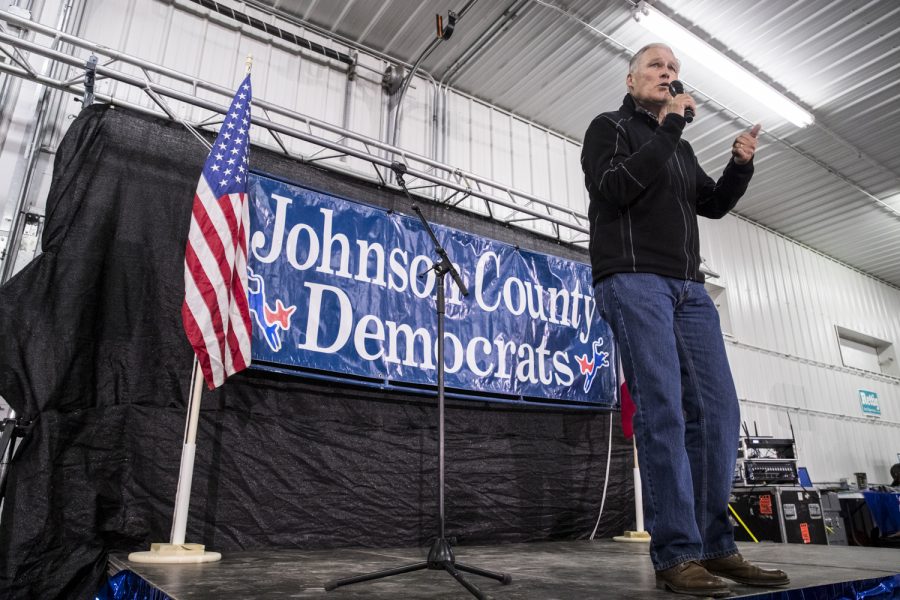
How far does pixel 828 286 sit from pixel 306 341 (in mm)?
8833

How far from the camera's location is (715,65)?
4645 mm

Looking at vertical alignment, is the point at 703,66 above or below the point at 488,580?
above

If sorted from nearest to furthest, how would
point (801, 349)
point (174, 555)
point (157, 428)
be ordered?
point (174, 555) → point (157, 428) → point (801, 349)

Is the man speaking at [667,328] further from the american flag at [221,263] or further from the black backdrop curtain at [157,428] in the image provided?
the black backdrop curtain at [157,428]

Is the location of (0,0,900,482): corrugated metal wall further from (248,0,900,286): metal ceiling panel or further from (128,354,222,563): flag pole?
(128,354,222,563): flag pole

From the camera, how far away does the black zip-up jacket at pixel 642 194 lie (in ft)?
4.80

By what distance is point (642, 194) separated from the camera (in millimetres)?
1578

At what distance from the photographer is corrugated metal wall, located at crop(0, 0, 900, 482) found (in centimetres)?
384

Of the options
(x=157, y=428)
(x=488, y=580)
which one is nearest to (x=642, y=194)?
(x=488, y=580)

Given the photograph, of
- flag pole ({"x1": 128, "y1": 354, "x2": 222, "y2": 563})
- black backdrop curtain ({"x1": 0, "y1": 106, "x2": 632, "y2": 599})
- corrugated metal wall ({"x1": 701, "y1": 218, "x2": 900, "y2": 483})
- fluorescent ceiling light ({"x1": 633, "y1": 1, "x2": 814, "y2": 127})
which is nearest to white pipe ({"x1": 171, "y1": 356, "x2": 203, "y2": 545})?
flag pole ({"x1": 128, "y1": 354, "x2": 222, "y2": 563})

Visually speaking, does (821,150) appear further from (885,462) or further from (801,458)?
(885,462)

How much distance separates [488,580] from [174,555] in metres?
1.19

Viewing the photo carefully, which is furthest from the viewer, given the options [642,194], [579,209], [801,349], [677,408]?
[801,349]

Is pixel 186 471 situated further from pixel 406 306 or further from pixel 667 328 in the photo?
pixel 667 328
